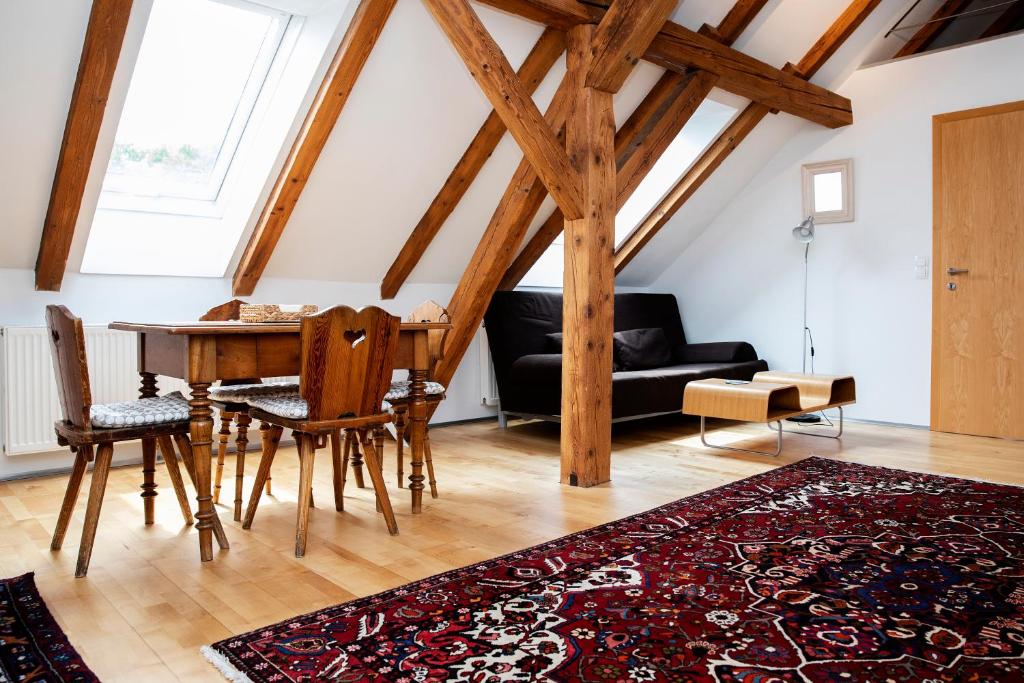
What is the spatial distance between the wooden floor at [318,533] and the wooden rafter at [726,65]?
2079 mm

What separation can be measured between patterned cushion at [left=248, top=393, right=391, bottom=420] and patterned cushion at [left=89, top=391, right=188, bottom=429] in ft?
0.81

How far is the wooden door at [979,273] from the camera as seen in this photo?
4582mm

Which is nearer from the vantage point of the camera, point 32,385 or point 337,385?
point 337,385

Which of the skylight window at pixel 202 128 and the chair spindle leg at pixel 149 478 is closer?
the chair spindle leg at pixel 149 478

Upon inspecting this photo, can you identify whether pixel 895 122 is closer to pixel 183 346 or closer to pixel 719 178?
pixel 719 178

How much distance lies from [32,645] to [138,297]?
240 centimetres

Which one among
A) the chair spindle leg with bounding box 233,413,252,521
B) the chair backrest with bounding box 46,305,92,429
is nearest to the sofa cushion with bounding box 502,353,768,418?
the chair spindle leg with bounding box 233,413,252,521

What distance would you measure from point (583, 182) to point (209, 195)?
2.02m

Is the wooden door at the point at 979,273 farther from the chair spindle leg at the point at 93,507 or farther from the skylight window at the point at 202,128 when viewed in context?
the chair spindle leg at the point at 93,507

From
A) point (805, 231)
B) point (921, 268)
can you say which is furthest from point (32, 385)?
point (921, 268)

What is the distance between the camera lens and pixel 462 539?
2645 mm

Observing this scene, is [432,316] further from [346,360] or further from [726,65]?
[726,65]

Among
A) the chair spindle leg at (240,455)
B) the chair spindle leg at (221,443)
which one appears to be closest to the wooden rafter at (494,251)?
the chair spindle leg at (221,443)

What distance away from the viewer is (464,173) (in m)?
4.29
